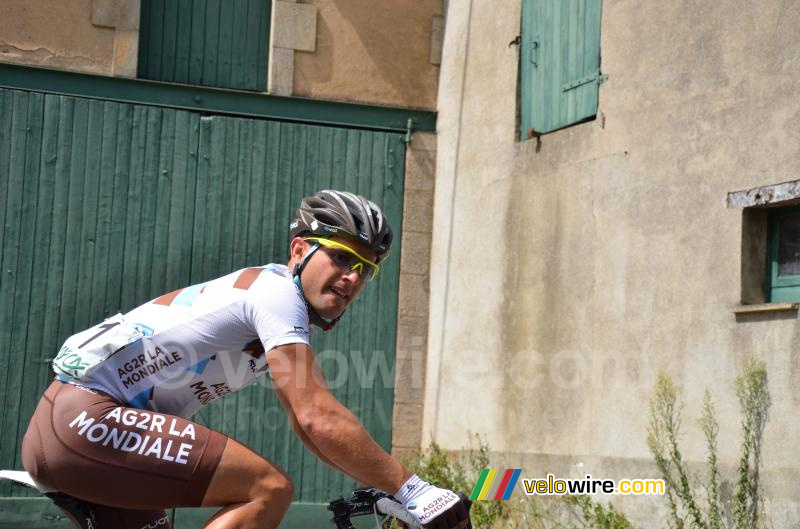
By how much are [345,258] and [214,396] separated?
66 centimetres

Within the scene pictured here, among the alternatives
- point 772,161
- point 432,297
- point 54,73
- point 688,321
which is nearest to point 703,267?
point 688,321

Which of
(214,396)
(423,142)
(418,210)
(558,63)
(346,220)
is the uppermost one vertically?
(558,63)

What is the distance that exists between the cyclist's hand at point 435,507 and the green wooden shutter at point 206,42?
24.5 feet

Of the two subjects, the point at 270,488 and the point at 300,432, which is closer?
the point at 270,488

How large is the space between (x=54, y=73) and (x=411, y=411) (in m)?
4.27

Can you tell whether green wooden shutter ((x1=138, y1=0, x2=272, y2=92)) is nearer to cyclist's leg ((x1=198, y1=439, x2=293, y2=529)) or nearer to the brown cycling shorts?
the brown cycling shorts

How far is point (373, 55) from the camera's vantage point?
10453mm

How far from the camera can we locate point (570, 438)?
8375 mm

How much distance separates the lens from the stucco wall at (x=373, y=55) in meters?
10.3

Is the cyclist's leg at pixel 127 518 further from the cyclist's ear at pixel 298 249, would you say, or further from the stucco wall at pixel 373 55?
the stucco wall at pixel 373 55

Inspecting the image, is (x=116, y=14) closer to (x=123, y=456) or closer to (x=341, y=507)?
(x=123, y=456)

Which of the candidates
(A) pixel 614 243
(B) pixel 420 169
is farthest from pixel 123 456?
(B) pixel 420 169

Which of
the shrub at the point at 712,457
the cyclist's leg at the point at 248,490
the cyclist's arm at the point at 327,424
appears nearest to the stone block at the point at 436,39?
the shrub at the point at 712,457

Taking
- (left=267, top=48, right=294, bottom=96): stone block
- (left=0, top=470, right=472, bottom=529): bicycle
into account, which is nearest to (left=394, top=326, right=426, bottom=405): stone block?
(left=267, top=48, right=294, bottom=96): stone block
